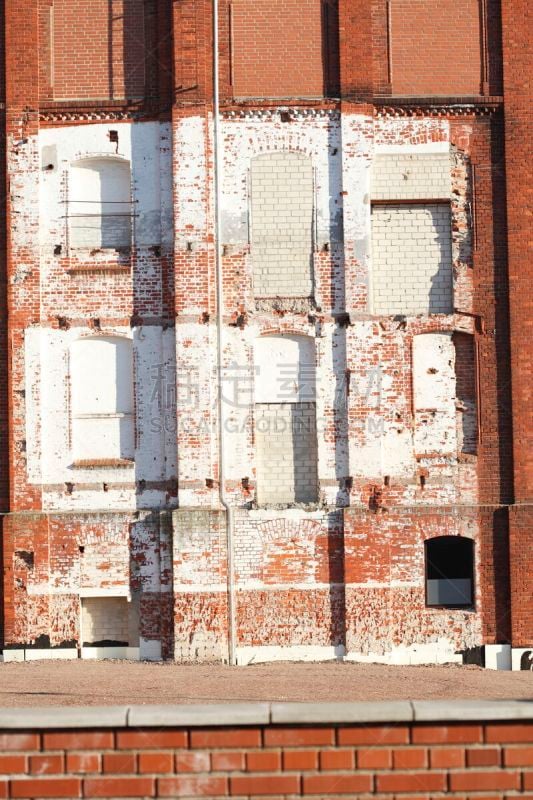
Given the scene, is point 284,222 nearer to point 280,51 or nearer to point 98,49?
point 280,51

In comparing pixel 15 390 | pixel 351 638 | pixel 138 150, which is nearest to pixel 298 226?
pixel 138 150

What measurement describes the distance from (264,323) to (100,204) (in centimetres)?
336

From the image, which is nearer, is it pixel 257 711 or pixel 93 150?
pixel 257 711

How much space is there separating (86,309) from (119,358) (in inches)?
37.6

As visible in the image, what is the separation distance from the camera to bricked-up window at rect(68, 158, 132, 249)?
18750mm

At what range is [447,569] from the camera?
18266 millimetres

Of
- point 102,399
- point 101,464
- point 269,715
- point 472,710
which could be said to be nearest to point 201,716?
point 269,715

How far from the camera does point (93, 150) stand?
1866cm

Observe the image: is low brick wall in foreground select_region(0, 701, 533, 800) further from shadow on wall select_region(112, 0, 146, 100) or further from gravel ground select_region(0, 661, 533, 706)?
shadow on wall select_region(112, 0, 146, 100)

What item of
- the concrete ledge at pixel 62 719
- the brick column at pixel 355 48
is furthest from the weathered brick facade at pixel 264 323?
the concrete ledge at pixel 62 719

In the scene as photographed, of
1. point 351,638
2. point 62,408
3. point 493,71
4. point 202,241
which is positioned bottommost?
point 351,638

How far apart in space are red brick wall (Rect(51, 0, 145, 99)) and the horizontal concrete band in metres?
15.6

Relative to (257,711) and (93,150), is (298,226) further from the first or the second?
(257,711)

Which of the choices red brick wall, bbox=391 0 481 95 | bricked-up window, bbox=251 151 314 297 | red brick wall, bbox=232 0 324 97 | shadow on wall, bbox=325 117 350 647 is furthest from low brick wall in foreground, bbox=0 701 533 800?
red brick wall, bbox=391 0 481 95
